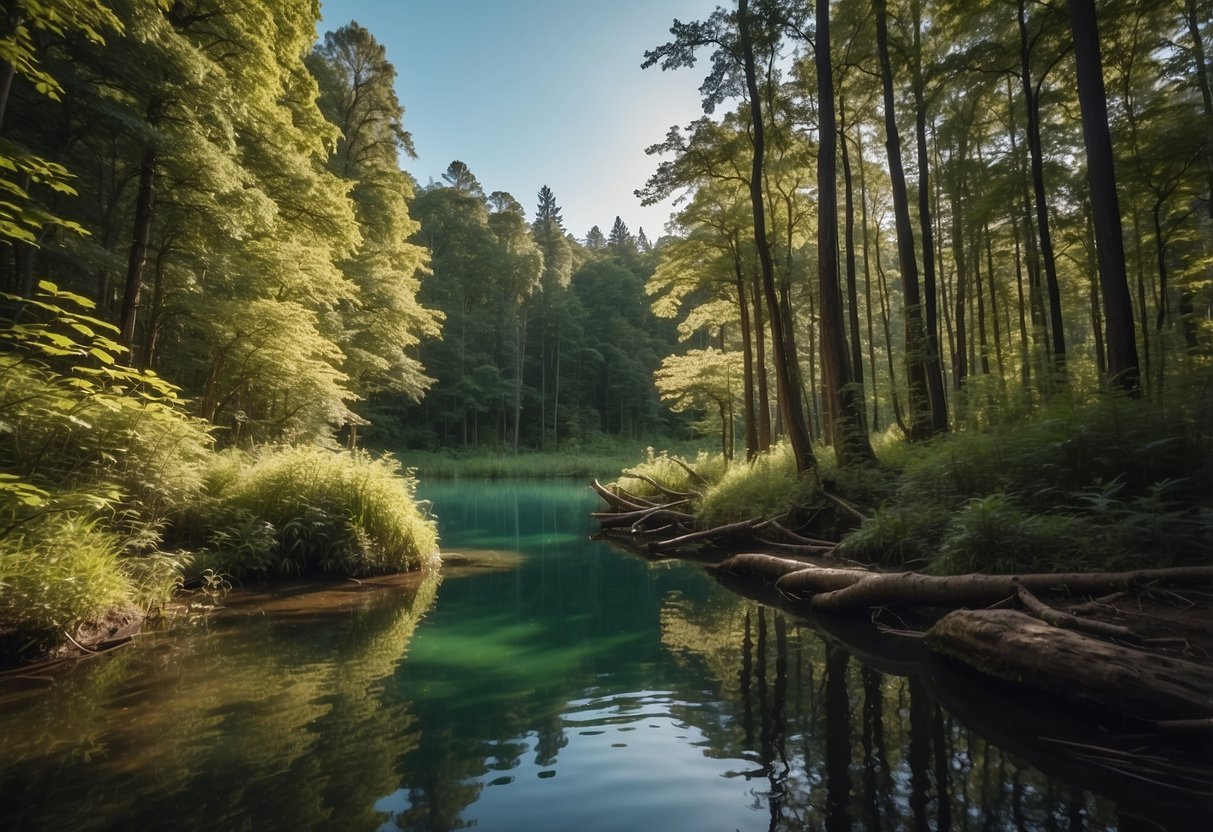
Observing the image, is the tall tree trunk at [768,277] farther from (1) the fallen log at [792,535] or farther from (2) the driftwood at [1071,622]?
(2) the driftwood at [1071,622]

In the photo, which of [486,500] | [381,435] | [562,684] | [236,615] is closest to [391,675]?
[562,684]

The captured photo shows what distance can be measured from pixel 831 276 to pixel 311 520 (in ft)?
31.3

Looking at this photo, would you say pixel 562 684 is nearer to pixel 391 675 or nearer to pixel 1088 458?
pixel 391 675

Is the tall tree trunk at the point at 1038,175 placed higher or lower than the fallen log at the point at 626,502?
higher

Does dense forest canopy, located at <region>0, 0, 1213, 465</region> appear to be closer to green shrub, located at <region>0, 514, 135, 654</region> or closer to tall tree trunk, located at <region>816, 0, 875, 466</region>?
tall tree trunk, located at <region>816, 0, 875, 466</region>

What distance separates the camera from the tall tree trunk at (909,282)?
36.4ft

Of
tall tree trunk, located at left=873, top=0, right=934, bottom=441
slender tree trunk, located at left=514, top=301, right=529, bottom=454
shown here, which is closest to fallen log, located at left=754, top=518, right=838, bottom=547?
tall tree trunk, located at left=873, top=0, right=934, bottom=441

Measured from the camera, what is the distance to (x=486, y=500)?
902 inches

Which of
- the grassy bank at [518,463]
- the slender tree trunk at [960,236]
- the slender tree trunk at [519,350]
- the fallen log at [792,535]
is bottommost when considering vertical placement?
the fallen log at [792,535]

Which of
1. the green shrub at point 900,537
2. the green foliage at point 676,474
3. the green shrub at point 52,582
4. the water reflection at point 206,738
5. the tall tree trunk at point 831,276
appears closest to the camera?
the water reflection at point 206,738

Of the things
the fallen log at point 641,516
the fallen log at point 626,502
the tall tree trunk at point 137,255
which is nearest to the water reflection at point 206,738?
the tall tree trunk at point 137,255

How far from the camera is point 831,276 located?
10.6 metres

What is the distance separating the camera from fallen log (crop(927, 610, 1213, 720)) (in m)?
3.18

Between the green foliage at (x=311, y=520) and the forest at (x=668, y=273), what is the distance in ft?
0.13
